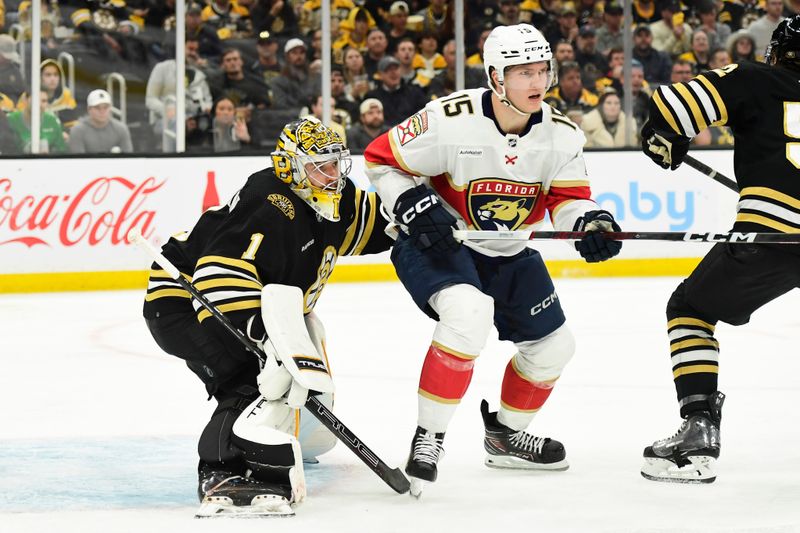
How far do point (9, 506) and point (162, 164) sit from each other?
4547 mm

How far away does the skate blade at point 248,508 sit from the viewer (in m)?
2.72

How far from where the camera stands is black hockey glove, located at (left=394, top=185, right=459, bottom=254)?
3.00 meters

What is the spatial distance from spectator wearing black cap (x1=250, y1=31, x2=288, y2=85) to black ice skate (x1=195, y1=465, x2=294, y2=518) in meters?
5.31

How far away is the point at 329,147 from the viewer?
2951 mm

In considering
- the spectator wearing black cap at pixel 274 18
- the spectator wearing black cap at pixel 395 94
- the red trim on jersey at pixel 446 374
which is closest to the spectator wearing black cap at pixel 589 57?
the spectator wearing black cap at pixel 395 94

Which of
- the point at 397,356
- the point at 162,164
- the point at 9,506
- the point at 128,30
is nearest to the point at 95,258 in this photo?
the point at 162,164

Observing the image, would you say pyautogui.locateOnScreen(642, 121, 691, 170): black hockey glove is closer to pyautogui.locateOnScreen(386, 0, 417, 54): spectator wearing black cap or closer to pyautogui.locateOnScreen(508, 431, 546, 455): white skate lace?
pyautogui.locateOnScreen(508, 431, 546, 455): white skate lace

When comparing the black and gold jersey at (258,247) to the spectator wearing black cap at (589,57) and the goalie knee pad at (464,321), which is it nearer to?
the goalie knee pad at (464,321)

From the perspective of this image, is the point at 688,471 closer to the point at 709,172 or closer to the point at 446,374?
the point at 446,374

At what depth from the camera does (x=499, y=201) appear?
10.4 ft

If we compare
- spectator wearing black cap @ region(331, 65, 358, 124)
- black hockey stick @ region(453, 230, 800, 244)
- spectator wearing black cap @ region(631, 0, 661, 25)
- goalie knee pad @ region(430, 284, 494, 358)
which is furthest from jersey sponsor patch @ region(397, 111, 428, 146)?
spectator wearing black cap @ region(631, 0, 661, 25)

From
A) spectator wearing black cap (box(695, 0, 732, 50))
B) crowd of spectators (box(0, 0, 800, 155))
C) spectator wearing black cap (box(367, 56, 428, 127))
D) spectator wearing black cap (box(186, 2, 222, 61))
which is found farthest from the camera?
spectator wearing black cap (box(695, 0, 732, 50))

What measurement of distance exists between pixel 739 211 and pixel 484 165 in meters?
0.58

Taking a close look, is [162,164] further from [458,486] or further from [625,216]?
[458,486]
